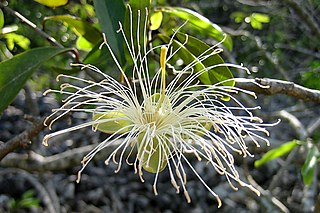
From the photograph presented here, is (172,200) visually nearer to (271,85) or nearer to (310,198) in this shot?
(310,198)

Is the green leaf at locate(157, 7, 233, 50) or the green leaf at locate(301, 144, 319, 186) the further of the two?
the green leaf at locate(301, 144, 319, 186)

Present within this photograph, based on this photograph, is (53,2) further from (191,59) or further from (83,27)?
(191,59)

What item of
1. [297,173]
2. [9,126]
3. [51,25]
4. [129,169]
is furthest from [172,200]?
[51,25]

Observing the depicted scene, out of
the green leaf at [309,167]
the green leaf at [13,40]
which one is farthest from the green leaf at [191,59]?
the green leaf at [13,40]

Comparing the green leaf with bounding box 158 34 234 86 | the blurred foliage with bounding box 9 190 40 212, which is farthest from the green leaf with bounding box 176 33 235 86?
the blurred foliage with bounding box 9 190 40 212

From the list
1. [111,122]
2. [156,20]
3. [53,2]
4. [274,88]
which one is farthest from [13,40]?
[274,88]

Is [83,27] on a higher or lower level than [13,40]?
higher

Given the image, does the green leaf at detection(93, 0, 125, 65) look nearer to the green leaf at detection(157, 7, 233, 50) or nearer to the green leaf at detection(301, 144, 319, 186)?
the green leaf at detection(157, 7, 233, 50)
